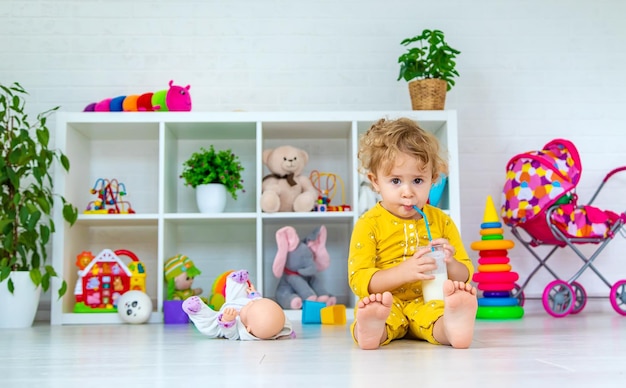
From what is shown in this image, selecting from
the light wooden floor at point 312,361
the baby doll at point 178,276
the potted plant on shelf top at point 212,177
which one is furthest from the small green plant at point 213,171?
the light wooden floor at point 312,361

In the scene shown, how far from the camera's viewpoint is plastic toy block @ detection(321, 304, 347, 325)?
3.09m

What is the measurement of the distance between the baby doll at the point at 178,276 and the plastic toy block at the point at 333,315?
0.68m

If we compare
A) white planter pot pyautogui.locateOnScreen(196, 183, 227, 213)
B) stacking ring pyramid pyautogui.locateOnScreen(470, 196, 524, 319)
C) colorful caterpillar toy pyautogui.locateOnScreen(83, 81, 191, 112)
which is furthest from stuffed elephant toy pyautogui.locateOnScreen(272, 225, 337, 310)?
colorful caterpillar toy pyautogui.locateOnScreen(83, 81, 191, 112)

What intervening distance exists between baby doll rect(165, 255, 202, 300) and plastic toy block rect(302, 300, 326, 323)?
58cm

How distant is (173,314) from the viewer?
326 cm

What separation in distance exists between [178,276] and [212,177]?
0.49 m

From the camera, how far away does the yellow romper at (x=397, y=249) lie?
2.17 metres

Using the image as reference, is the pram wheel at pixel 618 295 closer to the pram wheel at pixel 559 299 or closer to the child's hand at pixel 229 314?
the pram wheel at pixel 559 299

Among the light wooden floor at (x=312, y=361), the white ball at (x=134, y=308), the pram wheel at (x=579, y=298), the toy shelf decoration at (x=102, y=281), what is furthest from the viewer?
the pram wheel at (x=579, y=298)

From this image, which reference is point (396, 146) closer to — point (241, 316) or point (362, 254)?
point (362, 254)

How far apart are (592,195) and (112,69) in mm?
2662

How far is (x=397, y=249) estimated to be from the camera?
2.23m

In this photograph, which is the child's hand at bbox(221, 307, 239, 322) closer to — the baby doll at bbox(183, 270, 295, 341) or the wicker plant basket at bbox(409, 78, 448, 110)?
the baby doll at bbox(183, 270, 295, 341)

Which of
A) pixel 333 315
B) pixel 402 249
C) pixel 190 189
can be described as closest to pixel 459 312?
pixel 402 249
